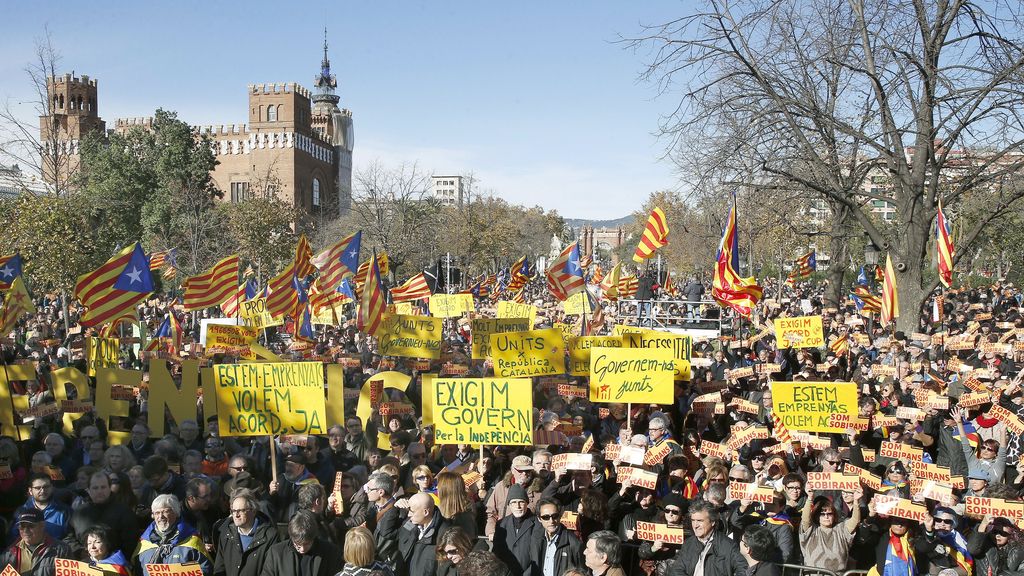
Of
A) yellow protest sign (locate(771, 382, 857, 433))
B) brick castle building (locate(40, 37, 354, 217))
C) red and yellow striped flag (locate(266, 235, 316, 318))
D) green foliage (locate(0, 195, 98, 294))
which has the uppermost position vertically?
brick castle building (locate(40, 37, 354, 217))

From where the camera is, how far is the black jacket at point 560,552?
21.2ft

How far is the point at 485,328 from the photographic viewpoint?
50.0ft

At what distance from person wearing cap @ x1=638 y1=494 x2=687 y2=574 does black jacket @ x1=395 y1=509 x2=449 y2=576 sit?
143cm

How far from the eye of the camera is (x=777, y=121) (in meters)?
17.0

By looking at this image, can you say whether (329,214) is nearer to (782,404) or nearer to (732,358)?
(732,358)

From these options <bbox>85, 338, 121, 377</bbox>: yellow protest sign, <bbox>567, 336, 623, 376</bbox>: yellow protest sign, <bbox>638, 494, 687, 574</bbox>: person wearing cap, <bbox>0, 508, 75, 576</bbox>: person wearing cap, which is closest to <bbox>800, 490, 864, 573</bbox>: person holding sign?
<bbox>638, 494, 687, 574</bbox>: person wearing cap

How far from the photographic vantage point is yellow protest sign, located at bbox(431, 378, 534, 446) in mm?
8477

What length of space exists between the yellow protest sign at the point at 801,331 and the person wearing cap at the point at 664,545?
903cm

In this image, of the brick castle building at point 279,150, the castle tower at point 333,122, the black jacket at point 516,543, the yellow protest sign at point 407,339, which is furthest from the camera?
the castle tower at point 333,122

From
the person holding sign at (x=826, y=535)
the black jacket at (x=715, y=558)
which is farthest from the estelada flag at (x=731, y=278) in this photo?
the black jacket at (x=715, y=558)

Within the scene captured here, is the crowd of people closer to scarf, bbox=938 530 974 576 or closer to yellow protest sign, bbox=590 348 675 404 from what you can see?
scarf, bbox=938 530 974 576

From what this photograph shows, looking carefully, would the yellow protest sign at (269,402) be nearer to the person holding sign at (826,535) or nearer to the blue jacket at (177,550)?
the blue jacket at (177,550)

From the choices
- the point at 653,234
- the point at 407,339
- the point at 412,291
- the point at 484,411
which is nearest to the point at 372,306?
the point at 407,339

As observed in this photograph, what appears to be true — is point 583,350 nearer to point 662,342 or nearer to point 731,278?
point 662,342
